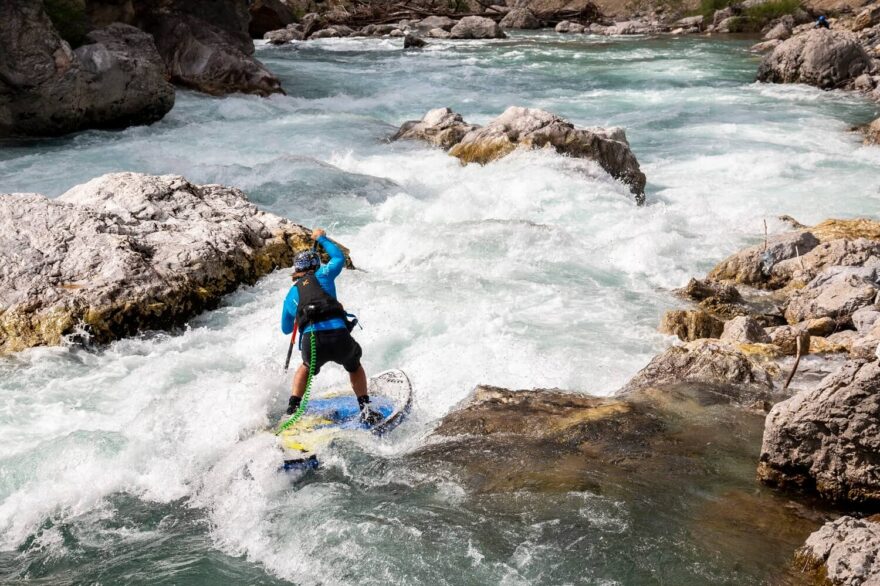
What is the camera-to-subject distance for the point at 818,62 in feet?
77.6

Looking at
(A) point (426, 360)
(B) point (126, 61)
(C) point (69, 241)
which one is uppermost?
(B) point (126, 61)

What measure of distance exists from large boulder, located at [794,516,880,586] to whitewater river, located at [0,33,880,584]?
12.5 inches

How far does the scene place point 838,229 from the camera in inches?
447

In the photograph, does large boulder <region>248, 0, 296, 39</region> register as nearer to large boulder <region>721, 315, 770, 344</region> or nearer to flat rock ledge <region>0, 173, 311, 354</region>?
flat rock ledge <region>0, 173, 311, 354</region>

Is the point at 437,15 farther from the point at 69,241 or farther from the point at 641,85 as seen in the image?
the point at 69,241

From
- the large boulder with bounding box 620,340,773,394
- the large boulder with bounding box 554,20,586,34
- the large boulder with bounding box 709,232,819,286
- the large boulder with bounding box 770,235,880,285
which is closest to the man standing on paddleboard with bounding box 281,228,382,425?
the large boulder with bounding box 620,340,773,394

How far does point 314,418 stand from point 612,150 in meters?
9.26

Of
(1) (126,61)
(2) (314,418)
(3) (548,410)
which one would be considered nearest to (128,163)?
(1) (126,61)

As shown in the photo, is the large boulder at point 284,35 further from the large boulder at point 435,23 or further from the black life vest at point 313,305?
the black life vest at point 313,305

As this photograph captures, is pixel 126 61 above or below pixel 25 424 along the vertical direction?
above

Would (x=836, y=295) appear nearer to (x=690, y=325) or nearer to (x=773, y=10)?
(x=690, y=325)

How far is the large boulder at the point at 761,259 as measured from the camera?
33.7 ft

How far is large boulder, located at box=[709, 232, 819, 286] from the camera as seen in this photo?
33.7 ft

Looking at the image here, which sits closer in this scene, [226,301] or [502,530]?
[502,530]
